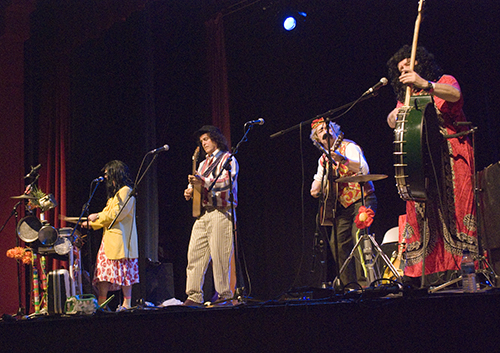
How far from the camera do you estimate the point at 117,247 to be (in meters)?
5.46

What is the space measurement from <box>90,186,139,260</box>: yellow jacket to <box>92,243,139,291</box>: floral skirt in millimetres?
70

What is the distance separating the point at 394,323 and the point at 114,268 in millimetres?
3627

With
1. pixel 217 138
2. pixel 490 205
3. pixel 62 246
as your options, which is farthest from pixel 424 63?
pixel 62 246

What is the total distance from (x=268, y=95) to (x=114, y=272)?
274 cm

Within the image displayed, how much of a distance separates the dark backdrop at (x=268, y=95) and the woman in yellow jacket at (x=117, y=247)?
48.6 inches

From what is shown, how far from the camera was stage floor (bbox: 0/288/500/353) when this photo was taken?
238cm

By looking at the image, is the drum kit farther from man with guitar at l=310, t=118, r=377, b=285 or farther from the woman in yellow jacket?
man with guitar at l=310, t=118, r=377, b=285

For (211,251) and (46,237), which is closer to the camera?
(211,251)

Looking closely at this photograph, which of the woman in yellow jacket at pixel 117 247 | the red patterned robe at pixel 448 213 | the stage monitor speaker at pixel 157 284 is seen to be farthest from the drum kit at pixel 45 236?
the red patterned robe at pixel 448 213

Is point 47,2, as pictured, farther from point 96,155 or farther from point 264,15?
point 264,15

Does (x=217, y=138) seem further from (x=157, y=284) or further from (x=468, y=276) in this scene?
(x=468, y=276)

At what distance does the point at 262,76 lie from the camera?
21.4 ft

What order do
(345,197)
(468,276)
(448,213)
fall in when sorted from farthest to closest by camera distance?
(345,197) < (448,213) < (468,276)

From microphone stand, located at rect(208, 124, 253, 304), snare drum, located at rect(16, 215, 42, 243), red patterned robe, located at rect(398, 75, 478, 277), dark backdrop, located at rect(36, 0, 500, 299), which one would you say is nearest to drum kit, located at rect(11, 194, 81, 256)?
snare drum, located at rect(16, 215, 42, 243)
